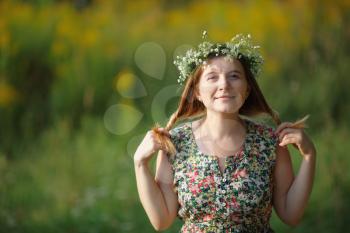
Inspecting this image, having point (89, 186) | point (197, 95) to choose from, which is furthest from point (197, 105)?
point (89, 186)

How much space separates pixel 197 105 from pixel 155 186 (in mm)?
342

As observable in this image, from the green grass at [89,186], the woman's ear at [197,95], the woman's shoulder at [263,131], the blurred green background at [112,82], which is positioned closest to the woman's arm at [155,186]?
the woman's ear at [197,95]

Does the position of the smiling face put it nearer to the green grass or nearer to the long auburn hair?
the long auburn hair

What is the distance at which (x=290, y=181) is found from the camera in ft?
7.79

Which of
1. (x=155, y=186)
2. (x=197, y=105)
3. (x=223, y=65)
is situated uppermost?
(x=223, y=65)

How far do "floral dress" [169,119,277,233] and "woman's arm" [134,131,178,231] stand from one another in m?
0.03

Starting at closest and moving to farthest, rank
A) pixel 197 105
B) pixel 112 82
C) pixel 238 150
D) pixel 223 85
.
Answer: pixel 223 85 → pixel 238 150 → pixel 197 105 → pixel 112 82

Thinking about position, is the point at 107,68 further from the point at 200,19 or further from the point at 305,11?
the point at 305,11

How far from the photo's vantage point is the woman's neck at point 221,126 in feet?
7.70

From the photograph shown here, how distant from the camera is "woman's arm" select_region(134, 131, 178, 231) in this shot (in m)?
2.30

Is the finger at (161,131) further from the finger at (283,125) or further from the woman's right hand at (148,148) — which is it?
the finger at (283,125)

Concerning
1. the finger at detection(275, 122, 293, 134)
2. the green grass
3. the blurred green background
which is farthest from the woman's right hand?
the blurred green background

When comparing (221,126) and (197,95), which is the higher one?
(197,95)

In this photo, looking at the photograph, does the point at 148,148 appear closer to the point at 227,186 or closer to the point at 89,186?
the point at 227,186
